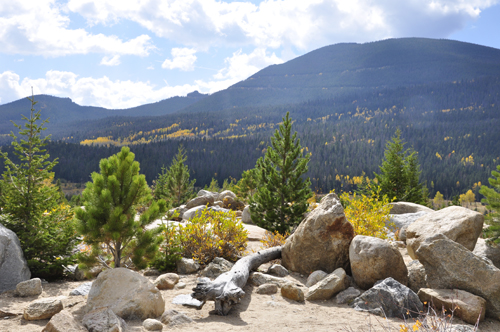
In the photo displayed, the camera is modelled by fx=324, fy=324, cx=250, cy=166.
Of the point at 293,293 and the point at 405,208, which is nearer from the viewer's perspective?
the point at 293,293

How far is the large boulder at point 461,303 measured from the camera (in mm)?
6402

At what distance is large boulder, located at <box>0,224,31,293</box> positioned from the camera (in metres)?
7.18

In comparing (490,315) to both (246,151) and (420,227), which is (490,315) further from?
(246,151)

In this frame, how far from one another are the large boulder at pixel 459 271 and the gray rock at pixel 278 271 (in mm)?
3579

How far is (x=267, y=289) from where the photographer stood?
25.6 feet

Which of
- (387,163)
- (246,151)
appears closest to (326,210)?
(387,163)

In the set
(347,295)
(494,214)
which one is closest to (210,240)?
(347,295)

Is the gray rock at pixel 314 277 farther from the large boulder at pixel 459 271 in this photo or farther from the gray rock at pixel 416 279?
the large boulder at pixel 459 271

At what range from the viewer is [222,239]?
10.0 meters

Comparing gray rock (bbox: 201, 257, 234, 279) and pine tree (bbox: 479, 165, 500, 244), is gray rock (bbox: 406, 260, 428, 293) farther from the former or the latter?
gray rock (bbox: 201, 257, 234, 279)

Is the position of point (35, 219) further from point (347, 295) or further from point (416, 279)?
point (416, 279)

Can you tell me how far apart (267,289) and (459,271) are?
13.9 feet

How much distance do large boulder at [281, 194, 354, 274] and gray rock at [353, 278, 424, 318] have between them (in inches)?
80.5

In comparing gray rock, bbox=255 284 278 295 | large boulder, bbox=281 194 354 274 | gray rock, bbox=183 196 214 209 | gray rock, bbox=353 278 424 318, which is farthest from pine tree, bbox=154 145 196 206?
gray rock, bbox=353 278 424 318
